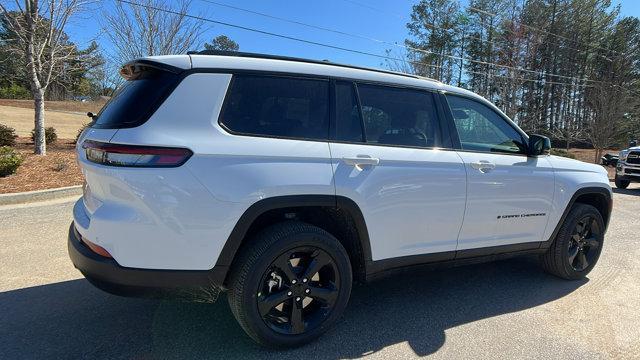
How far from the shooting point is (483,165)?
3.53 meters

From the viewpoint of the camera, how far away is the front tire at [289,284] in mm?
2680

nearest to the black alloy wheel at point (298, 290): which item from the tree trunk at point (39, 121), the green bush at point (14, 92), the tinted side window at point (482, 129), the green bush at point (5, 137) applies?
the tinted side window at point (482, 129)

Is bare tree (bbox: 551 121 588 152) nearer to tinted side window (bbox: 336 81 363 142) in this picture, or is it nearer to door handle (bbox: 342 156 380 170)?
tinted side window (bbox: 336 81 363 142)

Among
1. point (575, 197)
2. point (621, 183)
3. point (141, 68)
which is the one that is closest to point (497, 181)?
point (575, 197)

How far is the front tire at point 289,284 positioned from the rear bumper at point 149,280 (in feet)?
0.54

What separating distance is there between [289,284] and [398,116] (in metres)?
1.51

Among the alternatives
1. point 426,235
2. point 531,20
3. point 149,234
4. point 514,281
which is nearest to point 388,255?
point 426,235

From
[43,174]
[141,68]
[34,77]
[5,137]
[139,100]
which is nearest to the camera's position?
[139,100]

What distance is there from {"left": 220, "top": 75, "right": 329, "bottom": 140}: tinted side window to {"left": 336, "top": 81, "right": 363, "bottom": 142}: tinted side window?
9 cm

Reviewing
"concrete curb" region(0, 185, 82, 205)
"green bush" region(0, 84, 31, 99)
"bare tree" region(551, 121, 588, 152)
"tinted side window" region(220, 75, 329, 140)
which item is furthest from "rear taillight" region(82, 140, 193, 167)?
"green bush" region(0, 84, 31, 99)

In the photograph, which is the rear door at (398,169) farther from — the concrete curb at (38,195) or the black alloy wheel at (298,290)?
the concrete curb at (38,195)

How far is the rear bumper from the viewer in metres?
2.46

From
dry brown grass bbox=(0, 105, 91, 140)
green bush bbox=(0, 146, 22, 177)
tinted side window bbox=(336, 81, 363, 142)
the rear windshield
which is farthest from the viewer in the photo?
dry brown grass bbox=(0, 105, 91, 140)

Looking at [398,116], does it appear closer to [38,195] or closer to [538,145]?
[538,145]
